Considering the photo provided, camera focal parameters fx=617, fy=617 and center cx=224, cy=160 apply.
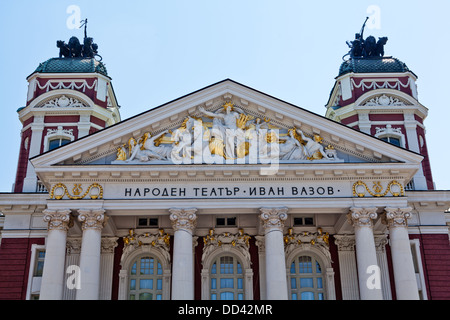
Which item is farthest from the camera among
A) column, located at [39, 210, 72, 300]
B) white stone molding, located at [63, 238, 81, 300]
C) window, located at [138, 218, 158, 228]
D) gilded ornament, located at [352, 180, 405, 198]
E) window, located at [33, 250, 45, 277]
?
window, located at [138, 218, 158, 228]

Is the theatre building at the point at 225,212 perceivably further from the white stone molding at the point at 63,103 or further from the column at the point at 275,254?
the white stone molding at the point at 63,103

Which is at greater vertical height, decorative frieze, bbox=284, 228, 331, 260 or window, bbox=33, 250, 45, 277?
decorative frieze, bbox=284, 228, 331, 260

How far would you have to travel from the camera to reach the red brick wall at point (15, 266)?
32.9 m

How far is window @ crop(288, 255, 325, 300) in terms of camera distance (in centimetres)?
3291

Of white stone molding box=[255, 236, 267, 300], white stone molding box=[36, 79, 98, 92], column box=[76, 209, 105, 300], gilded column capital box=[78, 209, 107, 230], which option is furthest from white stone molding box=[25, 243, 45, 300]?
white stone molding box=[255, 236, 267, 300]

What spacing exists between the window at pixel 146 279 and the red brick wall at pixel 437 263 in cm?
1444

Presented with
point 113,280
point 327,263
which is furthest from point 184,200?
point 327,263

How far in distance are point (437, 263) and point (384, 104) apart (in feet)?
36.5

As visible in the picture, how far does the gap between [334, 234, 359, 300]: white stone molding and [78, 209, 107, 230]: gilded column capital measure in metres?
12.7

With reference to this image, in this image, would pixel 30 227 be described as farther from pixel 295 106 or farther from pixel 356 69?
pixel 356 69

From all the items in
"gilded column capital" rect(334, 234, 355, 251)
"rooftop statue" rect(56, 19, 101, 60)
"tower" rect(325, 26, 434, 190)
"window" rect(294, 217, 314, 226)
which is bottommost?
"gilded column capital" rect(334, 234, 355, 251)

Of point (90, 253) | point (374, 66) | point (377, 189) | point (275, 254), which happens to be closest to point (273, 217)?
point (275, 254)

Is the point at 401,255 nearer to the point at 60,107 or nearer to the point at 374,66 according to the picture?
the point at 374,66

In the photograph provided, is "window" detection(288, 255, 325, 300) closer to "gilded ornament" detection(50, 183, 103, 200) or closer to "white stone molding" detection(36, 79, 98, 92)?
"gilded ornament" detection(50, 183, 103, 200)
